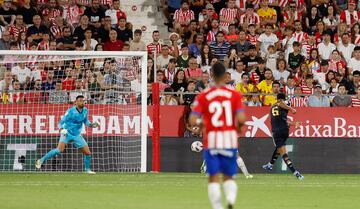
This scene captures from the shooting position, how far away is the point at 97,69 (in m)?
25.7

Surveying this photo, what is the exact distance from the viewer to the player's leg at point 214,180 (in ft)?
38.1

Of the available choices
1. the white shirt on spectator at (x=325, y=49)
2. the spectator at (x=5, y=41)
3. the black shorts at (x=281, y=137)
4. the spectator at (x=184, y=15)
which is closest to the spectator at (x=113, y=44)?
the spectator at (x=184, y=15)

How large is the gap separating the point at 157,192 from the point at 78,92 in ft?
26.0

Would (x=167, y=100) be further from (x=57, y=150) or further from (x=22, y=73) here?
(x=22, y=73)

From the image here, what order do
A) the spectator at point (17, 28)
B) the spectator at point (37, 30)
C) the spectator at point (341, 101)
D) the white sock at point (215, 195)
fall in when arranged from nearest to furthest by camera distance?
the white sock at point (215, 195), the spectator at point (341, 101), the spectator at point (37, 30), the spectator at point (17, 28)

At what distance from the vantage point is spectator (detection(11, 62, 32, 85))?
25.3 meters

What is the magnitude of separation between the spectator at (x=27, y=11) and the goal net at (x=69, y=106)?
228 cm

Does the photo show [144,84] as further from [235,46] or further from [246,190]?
[246,190]

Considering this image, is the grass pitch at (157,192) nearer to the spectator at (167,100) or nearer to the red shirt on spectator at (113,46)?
the spectator at (167,100)

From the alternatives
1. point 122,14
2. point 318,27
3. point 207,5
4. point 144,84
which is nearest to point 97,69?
point 144,84

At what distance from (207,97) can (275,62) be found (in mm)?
16205

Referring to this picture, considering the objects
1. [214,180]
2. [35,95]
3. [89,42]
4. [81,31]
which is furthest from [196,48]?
[214,180]

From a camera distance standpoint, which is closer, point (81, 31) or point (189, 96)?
point (189, 96)

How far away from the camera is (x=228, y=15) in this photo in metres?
29.5
